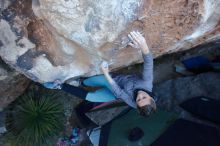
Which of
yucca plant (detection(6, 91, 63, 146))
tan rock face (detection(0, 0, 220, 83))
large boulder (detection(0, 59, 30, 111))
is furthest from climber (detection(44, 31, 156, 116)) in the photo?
yucca plant (detection(6, 91, 63, 146))

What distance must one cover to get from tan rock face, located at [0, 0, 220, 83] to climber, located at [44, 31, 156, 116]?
0.14m

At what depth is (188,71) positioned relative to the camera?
6.35 meters

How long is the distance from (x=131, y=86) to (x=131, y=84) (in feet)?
0.09

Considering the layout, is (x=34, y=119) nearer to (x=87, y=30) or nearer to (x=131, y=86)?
(x=131, y=86)

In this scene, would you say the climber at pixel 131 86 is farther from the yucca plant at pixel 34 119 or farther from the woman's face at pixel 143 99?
the yucca plant at pixel 34 119

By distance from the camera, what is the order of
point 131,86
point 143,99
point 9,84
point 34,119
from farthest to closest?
point 34,119 < point 9,84 < point 131,86 < point 143,99

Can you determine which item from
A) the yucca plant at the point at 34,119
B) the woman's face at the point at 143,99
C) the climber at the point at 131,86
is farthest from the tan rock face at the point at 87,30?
the yucca plant at the point at 34,119

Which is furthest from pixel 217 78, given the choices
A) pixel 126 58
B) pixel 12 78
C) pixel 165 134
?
pixel 12 78

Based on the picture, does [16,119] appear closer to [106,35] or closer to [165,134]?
[165,134]

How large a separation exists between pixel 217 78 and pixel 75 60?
270cm

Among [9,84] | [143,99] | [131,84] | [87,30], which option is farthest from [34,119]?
[87,30]

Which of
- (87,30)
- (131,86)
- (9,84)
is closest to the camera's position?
(87,30)

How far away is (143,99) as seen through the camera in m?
3.97

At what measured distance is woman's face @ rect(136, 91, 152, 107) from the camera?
3.96m
